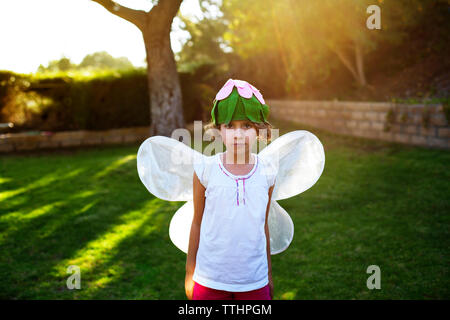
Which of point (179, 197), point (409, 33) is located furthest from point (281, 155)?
point (409, 33)

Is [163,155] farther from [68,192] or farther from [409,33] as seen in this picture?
[409,33]

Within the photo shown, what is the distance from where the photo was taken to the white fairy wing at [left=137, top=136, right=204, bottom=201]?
2.19 meters

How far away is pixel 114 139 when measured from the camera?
11.8 m

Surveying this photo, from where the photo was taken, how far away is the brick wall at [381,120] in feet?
25.6

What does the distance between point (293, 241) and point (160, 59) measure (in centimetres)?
530

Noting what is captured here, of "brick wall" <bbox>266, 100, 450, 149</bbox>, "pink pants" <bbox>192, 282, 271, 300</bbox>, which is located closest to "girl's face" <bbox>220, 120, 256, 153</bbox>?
"pink pants" <bbox>192, 282, 271, 300</bbox>

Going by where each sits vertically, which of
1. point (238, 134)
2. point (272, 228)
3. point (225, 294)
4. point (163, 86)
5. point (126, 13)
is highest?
point (126, 13)

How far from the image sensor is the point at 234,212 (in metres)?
2.04

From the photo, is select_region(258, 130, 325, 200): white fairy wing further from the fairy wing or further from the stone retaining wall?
the stone retaining wall

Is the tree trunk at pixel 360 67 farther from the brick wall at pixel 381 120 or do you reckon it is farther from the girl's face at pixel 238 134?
the girl's face at pixel 238 134

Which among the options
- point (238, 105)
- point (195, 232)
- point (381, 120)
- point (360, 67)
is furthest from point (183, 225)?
point (360, 67)

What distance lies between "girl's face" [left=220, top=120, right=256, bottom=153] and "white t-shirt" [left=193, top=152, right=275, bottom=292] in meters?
0.14

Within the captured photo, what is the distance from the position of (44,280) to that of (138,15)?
5.90 metres

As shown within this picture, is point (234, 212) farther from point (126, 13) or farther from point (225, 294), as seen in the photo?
point (126, 13)
